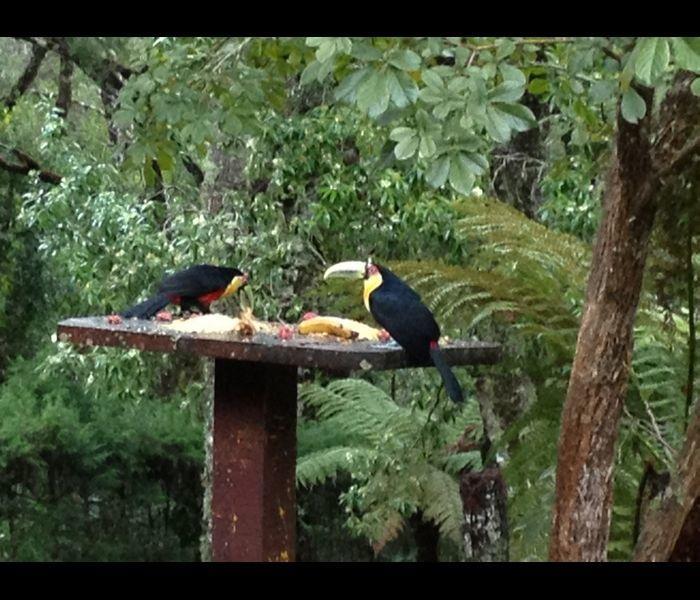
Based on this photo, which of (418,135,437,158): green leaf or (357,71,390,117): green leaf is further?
(418,135,437,158): green leaf

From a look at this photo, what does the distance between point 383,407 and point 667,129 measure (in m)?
2.53

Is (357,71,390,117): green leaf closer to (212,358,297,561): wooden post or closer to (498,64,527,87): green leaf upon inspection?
(498,64,527,87): green leaf

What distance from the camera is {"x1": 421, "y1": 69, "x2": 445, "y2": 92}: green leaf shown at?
1534 mm

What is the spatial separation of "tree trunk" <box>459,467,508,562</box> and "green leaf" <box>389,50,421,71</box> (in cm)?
239

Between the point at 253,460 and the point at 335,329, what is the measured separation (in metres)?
0.27

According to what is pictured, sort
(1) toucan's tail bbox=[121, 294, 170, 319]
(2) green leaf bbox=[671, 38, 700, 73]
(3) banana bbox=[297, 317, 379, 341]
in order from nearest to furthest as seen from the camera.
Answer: (2) green leaf bbox=[671, 38, 700, 73] < (3) banana bbox=[297, 317, 379, 341] < (1) toucan's tail bbox=[121, 294, 170, 319]

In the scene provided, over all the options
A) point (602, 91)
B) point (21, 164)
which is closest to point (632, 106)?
point (602, 91)

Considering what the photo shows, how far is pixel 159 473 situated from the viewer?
20.2 feet

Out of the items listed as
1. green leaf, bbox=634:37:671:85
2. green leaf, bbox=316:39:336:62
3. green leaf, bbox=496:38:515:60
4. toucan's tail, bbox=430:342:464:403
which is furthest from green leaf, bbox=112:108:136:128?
green leaf, bbox=634:37:671:85

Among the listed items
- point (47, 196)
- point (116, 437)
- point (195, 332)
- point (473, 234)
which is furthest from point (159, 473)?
point (195, 332)
